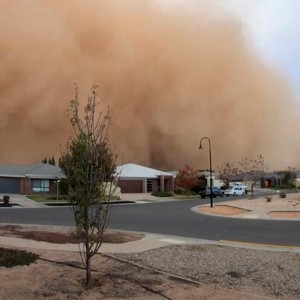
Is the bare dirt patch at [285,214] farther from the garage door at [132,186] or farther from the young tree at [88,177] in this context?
the garage door at [132,186]

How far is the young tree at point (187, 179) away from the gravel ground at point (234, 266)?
128 feet

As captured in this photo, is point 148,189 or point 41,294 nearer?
point 41,294

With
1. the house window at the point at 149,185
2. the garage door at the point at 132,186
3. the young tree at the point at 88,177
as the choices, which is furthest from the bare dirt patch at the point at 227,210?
the house window at the point at 149,185

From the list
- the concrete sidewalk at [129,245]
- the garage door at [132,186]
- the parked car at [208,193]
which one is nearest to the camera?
the concrete sidewalk at [129,245]

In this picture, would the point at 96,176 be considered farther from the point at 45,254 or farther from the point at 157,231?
the point at 157,231

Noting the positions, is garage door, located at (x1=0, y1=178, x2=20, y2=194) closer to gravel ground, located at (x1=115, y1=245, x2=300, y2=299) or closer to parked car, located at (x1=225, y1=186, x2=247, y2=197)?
parked car, located at (x1=225, y1=186, x2=247, y2=197)

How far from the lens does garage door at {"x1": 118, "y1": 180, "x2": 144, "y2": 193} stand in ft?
136

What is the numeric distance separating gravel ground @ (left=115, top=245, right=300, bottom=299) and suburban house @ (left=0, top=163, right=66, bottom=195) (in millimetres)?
27837

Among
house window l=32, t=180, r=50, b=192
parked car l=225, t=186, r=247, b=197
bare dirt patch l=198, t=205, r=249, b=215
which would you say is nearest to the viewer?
bare dirt patch l=198, t=205, r=249, b=215

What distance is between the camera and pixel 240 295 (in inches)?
167

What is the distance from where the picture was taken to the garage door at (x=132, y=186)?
41350 millimetres

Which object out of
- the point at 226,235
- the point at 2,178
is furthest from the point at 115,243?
the point at 2,178

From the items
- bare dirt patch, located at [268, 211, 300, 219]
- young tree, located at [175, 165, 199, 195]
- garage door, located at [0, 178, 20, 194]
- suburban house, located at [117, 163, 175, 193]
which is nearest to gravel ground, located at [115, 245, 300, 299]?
bare dirt patch, located at [268, 211, 300, 219]

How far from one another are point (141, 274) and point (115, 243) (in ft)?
8.78
